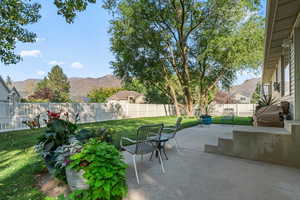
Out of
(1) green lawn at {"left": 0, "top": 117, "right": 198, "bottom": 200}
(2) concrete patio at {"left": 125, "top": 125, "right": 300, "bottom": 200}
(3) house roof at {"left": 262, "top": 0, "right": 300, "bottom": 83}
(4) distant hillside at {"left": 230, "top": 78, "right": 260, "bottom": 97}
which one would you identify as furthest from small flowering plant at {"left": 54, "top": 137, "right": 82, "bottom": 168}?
(4) distant hillside at {"left": 230, "top": 78, "right": 260, "bottom": 97}

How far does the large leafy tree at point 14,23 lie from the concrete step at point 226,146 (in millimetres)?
7299

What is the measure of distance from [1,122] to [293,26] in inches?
429

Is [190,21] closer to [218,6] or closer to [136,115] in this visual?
[218,6]

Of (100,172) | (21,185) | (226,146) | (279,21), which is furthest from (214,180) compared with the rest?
(279,21)

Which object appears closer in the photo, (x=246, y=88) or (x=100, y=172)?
(x=100, y=172)

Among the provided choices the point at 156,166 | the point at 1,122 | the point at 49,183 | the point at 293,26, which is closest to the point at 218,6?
the point at 293,26

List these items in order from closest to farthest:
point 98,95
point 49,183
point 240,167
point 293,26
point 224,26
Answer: point 49,183 → point 240,167 → point 293,26 → point 224,26 → point 98,95

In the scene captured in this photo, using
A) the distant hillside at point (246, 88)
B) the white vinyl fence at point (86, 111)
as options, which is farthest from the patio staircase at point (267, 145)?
the distant hillside at point (246, 88)

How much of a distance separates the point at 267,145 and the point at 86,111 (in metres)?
9.71

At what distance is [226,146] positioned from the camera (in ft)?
11.5

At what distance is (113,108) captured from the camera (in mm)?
12469

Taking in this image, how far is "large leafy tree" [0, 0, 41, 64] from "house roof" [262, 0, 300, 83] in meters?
7.37

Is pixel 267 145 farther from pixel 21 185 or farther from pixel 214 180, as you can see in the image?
pixel 21 185

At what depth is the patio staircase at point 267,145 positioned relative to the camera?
110 inches
